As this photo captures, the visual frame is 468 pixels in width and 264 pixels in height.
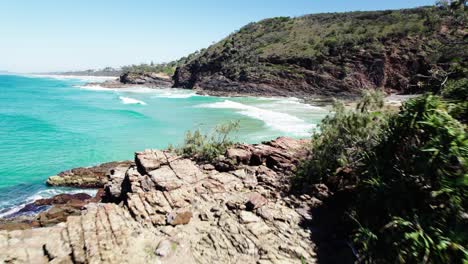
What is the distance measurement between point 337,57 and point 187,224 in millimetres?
65764

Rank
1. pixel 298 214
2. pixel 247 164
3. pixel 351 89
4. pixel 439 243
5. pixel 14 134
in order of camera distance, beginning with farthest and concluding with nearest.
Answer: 1. pixel 351 89
2. pixel 14 134
3. pixel 247 164
4. pixel 298 214
5. pixel 439 243

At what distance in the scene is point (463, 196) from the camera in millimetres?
5160

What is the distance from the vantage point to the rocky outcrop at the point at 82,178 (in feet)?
56.1

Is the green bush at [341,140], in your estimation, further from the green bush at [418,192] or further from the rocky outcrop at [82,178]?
the rocky outcrop at [82,178]

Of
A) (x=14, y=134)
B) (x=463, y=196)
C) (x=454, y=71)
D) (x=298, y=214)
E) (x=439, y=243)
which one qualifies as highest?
(x=454, y=71)

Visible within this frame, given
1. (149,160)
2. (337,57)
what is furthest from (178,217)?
(337,57)

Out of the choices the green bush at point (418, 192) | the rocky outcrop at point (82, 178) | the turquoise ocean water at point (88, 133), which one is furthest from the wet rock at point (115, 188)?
the green bush at point (418, 192)

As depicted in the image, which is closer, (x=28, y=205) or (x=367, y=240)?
(x=367, y=240)

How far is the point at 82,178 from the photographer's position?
17.7 m

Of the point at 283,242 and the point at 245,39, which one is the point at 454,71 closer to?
the point at 283,242

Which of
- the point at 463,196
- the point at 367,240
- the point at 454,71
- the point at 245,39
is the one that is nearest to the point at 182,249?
the point at 367,240

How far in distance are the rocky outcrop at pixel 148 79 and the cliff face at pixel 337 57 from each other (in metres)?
23.9

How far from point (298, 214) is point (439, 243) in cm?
457

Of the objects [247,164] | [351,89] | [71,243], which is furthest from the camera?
[351,89]
